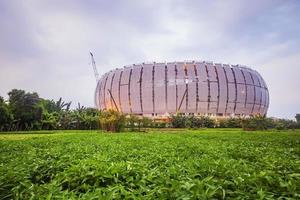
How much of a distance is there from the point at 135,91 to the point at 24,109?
1398 inches

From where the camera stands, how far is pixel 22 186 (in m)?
3.87

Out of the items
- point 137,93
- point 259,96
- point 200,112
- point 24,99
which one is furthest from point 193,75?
point 24,99

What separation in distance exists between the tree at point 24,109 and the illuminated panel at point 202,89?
4023cm

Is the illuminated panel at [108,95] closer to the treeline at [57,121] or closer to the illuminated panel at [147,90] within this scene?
the illuminated panel at [147,90]

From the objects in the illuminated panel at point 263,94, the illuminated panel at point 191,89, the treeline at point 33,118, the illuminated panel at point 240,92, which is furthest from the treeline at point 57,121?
the illuminated panel at point 263,94

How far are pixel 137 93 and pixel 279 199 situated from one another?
253 feet

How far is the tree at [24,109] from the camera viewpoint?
1893 inches

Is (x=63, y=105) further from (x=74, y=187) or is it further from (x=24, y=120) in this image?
(x=74, y=187)

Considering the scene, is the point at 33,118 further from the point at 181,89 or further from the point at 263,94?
the point at 263,94

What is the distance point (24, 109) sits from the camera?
1891 inches

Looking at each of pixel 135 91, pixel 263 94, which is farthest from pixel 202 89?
pixel 263 94

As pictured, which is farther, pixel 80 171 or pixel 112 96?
pixel 112 96

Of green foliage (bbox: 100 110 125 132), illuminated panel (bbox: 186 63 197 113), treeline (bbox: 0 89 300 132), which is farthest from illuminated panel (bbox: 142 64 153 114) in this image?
green foliage (bbox: 100 110 125 132)

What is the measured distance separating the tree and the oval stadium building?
1320 inches
